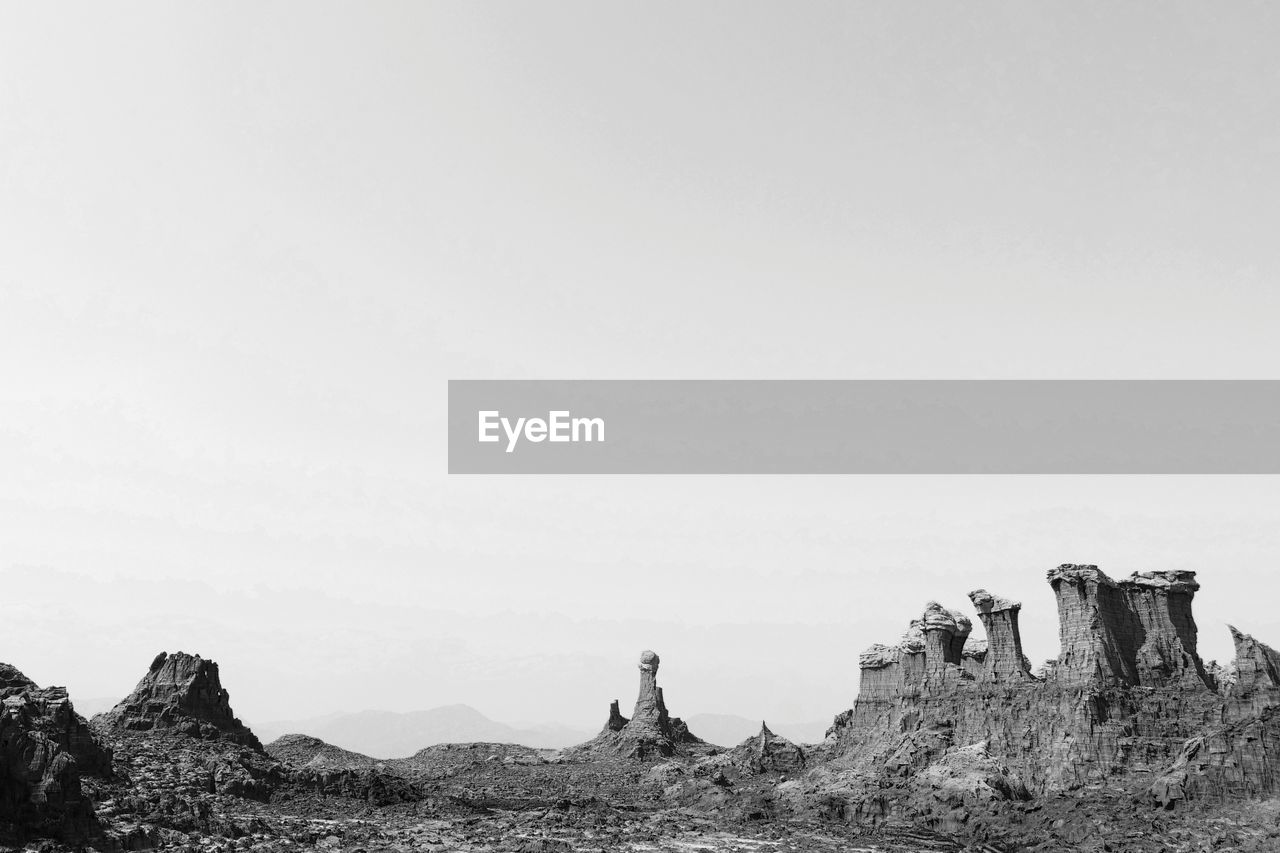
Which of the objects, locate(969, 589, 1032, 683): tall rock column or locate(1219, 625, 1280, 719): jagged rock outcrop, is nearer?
locate(1219, 625, 1280, 719): jagged rock outcrop

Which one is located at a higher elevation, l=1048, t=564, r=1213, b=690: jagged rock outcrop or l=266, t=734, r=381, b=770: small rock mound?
l=1048, t=564, r=1213, b=690: jagged rock outcrop

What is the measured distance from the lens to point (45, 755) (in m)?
47.5

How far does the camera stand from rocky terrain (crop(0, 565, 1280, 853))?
52.7 metres

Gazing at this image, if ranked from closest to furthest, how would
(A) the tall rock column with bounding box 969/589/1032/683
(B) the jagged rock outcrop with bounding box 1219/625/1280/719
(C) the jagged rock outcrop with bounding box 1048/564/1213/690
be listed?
(B) the jagged rock outcrop with bounding box 1219/625/1280/719 < (C) the jagged rock outcrop with bounding box 1048/564/1213/690 < (A) the tall rock column with bounding box 969/589/1032/683

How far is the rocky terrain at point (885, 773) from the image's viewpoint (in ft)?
173

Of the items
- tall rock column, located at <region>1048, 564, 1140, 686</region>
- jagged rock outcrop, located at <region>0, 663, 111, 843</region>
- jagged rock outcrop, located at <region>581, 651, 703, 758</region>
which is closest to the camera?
jagged rock outcrop, located at <region>0, 663, 111, 843</region>

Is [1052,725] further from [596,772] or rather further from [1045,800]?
[596,772]

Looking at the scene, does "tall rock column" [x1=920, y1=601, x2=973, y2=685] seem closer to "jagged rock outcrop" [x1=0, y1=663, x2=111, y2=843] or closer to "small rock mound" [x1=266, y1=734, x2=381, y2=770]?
"small rock mound" [x1=266, y1=734, x2=381, y2=770]

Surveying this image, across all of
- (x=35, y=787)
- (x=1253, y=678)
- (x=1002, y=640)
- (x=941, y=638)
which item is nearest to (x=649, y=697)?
(x=941, y=638)

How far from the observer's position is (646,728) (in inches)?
4641

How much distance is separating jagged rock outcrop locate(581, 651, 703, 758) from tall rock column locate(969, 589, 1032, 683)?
52590mm

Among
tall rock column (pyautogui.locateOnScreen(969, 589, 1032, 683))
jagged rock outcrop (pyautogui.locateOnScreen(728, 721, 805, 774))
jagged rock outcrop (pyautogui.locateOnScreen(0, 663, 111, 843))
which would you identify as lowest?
jagged rock outcrop (pyautogui.locateOnScreen(728, 721, 805, 774))

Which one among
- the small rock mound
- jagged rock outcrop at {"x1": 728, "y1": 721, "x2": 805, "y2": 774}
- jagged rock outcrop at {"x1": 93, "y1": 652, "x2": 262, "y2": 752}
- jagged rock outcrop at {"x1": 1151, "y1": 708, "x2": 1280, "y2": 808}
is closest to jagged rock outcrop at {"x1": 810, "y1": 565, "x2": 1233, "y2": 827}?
jagged rock outcrop at {"x1": 1151, "y1": 708, "x2": 1280, "y2": 808}

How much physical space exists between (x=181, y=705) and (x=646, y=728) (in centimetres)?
6113
